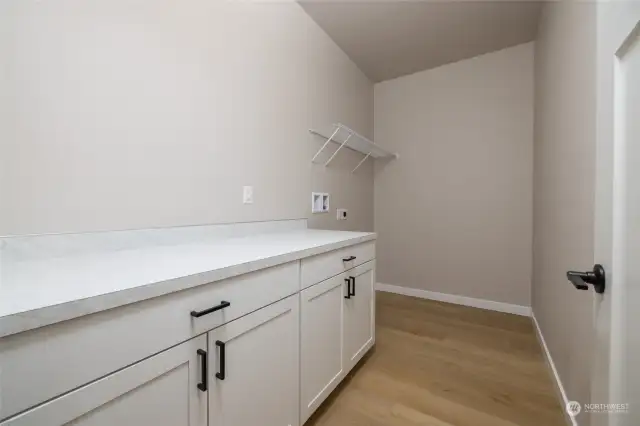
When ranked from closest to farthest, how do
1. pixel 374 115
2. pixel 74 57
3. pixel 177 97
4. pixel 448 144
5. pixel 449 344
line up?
pixel 74 57
pixel 177 97
pixel 449 344
pixel 448 144
pixel 374 115

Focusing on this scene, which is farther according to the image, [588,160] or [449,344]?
[449,344]

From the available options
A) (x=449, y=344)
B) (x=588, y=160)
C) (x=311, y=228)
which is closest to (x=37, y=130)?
(x=311, y=228)

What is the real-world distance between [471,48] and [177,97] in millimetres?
2778

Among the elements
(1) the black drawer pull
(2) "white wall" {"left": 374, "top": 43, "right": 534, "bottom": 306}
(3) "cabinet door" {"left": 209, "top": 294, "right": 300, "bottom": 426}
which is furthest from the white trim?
(3) "cabinet door" {"left": 209, "top": 294, "right": 300, "bottom": 426}

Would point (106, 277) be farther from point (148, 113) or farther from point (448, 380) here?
point (448, 380)

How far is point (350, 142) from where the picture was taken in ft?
8.93

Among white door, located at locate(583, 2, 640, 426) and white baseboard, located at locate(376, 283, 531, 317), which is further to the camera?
white baseboard, located at locate(376, 283, 531, 317)

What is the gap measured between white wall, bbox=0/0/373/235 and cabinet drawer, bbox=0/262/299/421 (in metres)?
0.60

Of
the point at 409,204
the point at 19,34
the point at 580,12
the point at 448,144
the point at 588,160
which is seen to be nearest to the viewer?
the point at 19,34

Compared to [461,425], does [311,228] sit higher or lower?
higher

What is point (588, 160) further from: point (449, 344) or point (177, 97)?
point (177, 97)

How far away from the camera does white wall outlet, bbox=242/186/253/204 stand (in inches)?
66.4

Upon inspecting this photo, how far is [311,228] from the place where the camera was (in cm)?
230

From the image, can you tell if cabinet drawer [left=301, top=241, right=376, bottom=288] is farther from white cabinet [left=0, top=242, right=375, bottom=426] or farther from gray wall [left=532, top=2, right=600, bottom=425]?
gray wall [left=532, top=2, right=600, bottom=425]
